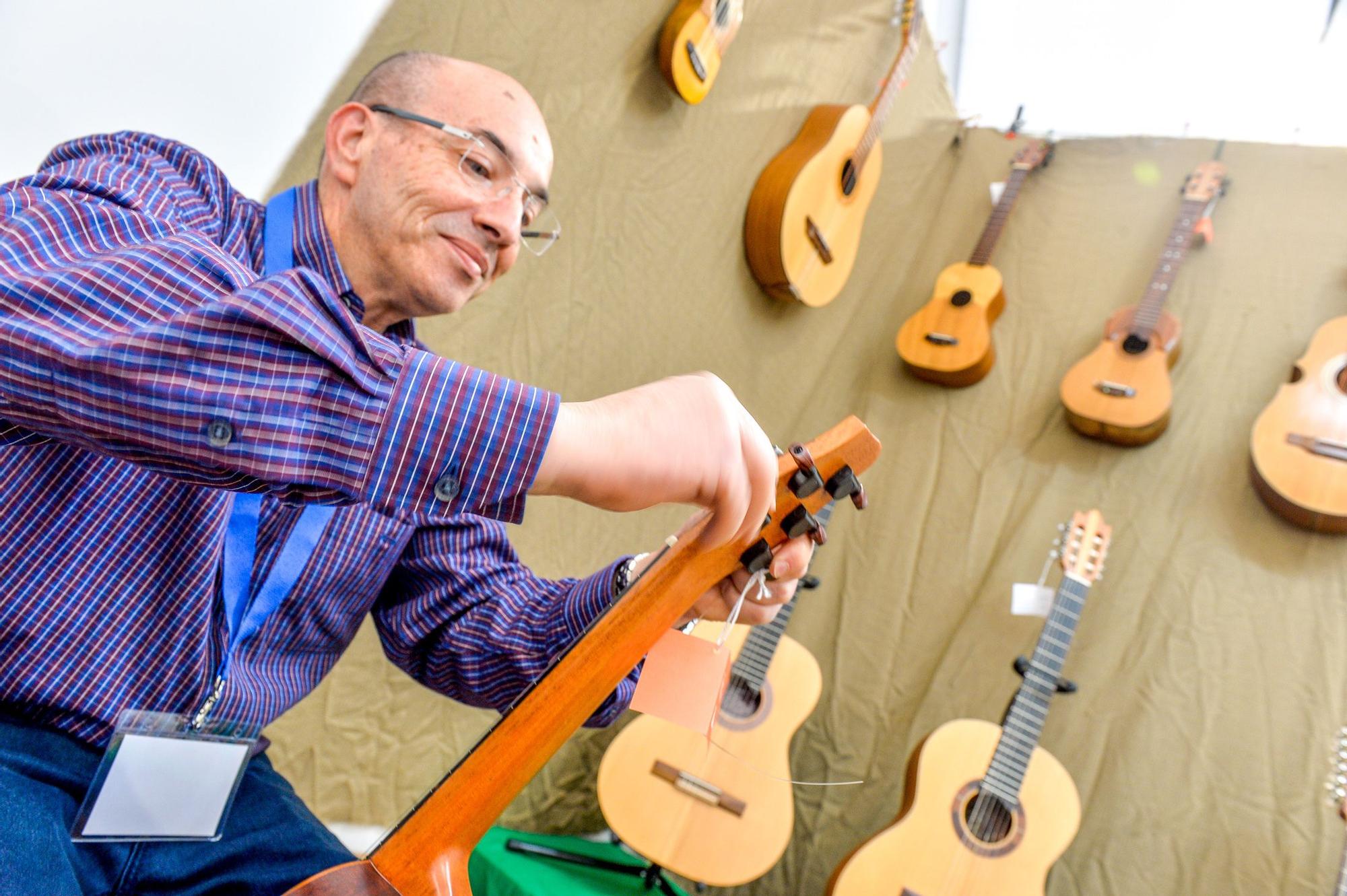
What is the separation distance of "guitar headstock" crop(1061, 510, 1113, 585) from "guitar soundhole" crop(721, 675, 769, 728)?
731mm

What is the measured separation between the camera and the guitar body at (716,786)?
5.02ft

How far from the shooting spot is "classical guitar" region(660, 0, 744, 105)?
1744mm

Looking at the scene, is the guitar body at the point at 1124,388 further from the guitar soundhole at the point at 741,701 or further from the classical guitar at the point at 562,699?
the classical guitar at the point at 562,699

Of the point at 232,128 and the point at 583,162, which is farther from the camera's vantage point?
the point at 583,162

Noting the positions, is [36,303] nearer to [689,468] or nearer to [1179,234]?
[689,468]

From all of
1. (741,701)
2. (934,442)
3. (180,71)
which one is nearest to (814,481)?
(180,71)

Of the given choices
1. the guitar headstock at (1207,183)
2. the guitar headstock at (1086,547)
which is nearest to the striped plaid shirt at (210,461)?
the guitar headstock at (1086,547)

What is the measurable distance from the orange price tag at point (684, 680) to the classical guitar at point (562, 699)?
2 cm

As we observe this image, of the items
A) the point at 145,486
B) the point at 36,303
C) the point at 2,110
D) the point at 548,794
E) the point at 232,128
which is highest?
the point at 232,128

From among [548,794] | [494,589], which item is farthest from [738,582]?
[548,794]

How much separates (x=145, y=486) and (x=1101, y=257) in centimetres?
245

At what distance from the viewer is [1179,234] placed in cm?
216

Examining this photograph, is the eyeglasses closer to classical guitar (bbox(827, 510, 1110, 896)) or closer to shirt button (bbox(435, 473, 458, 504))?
shirt button (bbox(435, 473, 458, 504))

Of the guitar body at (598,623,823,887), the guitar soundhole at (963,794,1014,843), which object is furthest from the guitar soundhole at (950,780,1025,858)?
the guitar body at (598,623,823,887)
